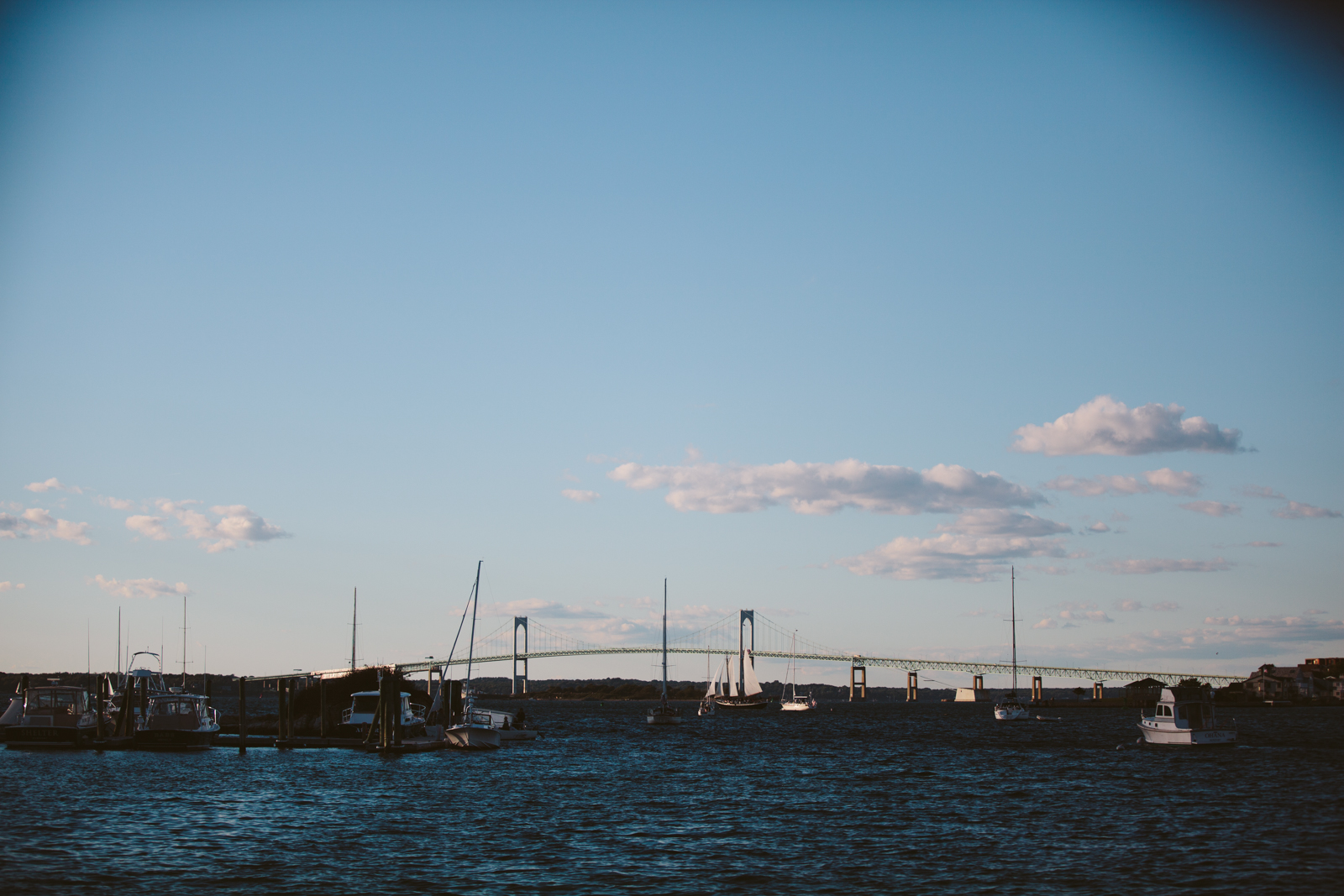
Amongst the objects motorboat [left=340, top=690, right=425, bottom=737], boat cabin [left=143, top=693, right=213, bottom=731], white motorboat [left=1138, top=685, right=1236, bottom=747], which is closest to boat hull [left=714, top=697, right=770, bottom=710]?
motorboat [left=340, top=690, right=425, bottom=737]

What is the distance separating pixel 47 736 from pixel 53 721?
3.04 feet

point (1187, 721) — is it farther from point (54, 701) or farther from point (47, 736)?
point (54, 701)

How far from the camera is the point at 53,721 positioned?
66812 millimetres

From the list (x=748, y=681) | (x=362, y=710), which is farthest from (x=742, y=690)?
(x=362, y=710)

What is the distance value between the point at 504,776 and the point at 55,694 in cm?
3152

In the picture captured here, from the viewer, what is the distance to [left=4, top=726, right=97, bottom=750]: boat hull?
217 ft

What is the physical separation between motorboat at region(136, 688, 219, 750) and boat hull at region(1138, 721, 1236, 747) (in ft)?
186

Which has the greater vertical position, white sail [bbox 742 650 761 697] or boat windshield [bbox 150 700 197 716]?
boat windshield [bbox 150 700 197 716]

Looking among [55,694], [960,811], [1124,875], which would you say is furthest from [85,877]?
[55,694]

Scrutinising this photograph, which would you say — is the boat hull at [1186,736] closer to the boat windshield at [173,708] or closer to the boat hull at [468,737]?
the boat hull at [468,737]

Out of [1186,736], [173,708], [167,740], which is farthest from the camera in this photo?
[1186,736]

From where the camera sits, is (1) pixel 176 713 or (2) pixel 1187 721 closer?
(1) pixel 176 713

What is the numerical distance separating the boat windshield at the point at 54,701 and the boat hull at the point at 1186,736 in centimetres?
6474

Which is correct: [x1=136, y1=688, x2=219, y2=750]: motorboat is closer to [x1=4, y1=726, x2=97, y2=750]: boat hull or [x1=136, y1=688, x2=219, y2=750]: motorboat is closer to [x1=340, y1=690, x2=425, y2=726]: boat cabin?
[x1=4, y1=726, x2=97, y2=750]: boat hull
